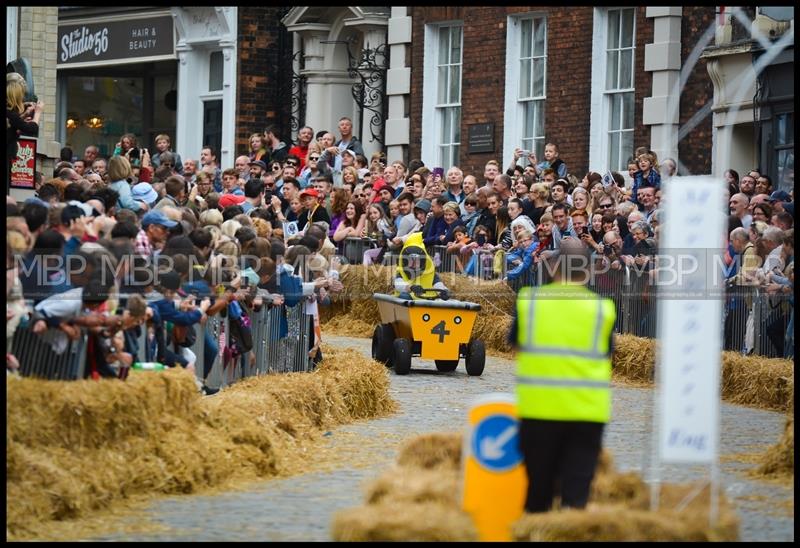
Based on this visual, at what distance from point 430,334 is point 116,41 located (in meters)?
21.5

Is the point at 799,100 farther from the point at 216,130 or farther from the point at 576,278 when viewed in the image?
the point at 216,130

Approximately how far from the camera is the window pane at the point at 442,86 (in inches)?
1321

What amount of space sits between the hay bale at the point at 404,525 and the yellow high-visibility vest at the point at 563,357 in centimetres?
86

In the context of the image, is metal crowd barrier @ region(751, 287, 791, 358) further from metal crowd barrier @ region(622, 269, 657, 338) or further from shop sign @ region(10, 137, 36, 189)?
shop sign @ region(10, 137, 36, 189)

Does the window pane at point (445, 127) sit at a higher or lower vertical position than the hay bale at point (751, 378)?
higher

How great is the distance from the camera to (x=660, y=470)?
47.7ft

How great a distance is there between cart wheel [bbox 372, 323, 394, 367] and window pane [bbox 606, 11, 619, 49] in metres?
9.89

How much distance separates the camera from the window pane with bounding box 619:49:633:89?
2955cm

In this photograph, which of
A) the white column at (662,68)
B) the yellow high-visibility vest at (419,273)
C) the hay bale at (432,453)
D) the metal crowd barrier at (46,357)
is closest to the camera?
the hay bale at (432,453)

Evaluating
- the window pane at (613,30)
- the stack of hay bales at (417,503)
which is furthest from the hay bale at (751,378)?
the window pane at (613,30)

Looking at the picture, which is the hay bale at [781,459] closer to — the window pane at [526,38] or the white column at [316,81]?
the window pane at [526,38]

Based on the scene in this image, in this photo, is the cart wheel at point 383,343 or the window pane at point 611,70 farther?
the window pane at point 611,70

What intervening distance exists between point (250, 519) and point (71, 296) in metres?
2.25

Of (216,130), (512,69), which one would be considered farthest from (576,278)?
(216,130)
